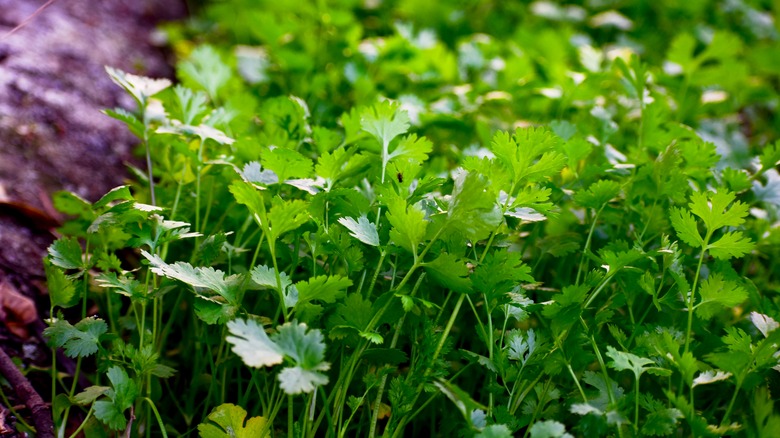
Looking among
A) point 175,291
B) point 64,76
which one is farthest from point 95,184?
point 175,291

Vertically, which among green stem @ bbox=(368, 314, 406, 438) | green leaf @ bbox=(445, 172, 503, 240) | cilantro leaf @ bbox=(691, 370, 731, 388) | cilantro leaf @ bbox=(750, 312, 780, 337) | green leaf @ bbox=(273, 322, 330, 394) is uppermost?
green leaf @ bbox=(445, 172, 503, 240)

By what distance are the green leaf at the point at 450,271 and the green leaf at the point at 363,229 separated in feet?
0.30

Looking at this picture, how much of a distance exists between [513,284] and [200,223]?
623 millimetres

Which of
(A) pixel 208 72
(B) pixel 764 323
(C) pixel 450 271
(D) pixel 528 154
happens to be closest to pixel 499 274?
(C) pixel 450 271

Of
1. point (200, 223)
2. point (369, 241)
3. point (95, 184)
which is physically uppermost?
point (369, 241)

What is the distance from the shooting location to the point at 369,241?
0.99m

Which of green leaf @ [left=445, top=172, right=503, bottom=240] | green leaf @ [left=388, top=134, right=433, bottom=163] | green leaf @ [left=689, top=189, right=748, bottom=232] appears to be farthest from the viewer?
green leaf @ [left=388, top=134, right=433, bottom=163]

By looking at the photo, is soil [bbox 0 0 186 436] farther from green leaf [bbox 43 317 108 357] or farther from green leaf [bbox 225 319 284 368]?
green leaf [bbox 225 319 284 368]

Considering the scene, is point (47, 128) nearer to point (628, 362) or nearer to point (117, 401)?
point (117, 401)

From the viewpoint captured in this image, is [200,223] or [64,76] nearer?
[200,223]

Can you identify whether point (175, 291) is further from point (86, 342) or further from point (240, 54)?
point (240, 54)

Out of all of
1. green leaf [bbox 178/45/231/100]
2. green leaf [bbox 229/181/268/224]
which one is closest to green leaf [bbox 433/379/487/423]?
green leaf [bbox 229/181/268/224]

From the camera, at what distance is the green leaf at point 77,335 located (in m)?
0.99

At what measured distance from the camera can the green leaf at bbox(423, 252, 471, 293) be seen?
958 mm
